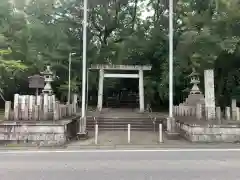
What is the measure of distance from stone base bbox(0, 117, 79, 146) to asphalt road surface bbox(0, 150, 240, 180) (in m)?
3.32

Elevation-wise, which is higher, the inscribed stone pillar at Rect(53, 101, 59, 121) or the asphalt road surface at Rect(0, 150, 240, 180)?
the inscribed stone pillar at Rect(53, 101, 59, 121)

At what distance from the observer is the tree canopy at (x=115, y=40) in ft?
63.0

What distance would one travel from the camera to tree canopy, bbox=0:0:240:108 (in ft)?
63.0

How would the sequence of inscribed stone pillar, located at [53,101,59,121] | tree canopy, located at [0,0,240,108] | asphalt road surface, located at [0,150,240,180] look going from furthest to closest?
tree canopy, located at [0,0,240,108] < inscribed stone pillar, located at [53,101,59,121] < asphalt road surface, located at [0,150,240,180]

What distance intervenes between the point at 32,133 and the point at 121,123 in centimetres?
736

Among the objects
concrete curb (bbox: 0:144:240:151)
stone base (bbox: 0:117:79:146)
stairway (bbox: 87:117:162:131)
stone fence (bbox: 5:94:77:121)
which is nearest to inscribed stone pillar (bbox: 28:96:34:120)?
stone fence (bbox: 5:94:77:121)

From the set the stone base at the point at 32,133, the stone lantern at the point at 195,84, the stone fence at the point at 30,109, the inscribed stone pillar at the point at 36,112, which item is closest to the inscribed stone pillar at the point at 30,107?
the stone fence at the point at 30,109

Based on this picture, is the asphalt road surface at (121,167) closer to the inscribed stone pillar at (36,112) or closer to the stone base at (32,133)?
the stone base at (32,133)

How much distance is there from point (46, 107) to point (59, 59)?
41.1 feet

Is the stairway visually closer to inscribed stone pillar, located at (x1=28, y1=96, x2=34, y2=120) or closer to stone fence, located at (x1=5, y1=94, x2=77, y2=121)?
stone fence, located at (x1=5, y1=94, x2=77, y2=121)

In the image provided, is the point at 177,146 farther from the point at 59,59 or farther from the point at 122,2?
the point at 122,2

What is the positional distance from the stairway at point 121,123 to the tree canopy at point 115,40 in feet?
16.8

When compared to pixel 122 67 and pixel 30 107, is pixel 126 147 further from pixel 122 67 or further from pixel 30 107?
pixel 122 67

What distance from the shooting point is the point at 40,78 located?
16391mm
